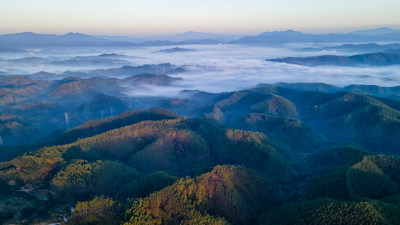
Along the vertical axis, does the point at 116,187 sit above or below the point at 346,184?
below

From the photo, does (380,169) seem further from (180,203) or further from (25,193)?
(25,193)

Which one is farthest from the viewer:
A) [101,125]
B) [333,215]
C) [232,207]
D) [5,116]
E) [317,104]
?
[317,104]

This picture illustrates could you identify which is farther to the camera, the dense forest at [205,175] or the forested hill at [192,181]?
the dense forest at [205,175]

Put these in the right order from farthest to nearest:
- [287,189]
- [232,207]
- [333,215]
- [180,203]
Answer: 1. [287,189]
2. [232,207]
3. [180,203]
4. [333,215]

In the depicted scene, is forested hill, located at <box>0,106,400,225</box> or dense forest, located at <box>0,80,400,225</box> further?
dense forest, located at <box>0,80,400,225</box>

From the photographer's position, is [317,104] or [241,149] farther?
[317,104]

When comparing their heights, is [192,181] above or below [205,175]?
above

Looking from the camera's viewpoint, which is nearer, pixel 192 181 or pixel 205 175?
pixel 192 181

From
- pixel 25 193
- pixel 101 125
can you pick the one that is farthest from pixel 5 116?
pixel 25 193
